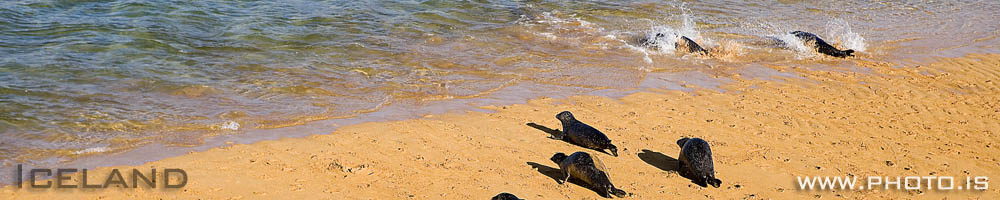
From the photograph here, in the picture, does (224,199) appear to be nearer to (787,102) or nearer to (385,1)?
(787,102)

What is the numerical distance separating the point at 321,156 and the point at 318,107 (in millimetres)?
1685

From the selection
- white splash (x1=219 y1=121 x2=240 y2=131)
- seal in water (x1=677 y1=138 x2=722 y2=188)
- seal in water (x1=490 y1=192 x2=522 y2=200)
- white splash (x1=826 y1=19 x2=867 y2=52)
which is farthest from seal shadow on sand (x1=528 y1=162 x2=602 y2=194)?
white splash (x1=826 y1=19 x2=867 y2=52)

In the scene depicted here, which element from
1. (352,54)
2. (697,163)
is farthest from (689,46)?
(697,163)

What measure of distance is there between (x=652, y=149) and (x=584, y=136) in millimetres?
603

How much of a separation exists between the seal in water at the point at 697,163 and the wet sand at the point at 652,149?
8cm

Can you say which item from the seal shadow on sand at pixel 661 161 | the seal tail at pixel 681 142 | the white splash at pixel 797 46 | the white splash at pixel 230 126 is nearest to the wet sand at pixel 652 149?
the seal shadow on sand at pixel 661 161

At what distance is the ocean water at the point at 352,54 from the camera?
22.9 ft

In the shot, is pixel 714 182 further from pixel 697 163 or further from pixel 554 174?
pixel 554 174

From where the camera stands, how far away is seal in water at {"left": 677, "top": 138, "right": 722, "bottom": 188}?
226 inches

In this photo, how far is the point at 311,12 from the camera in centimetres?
1259

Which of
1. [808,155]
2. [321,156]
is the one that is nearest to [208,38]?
[321,156]

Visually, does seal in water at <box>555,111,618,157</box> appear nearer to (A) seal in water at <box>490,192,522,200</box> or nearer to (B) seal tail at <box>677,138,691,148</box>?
(B) seal tail at <box>677,138,691,148</box>

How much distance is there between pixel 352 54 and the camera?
997cm

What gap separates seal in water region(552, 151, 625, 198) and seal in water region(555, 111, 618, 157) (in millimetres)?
610
